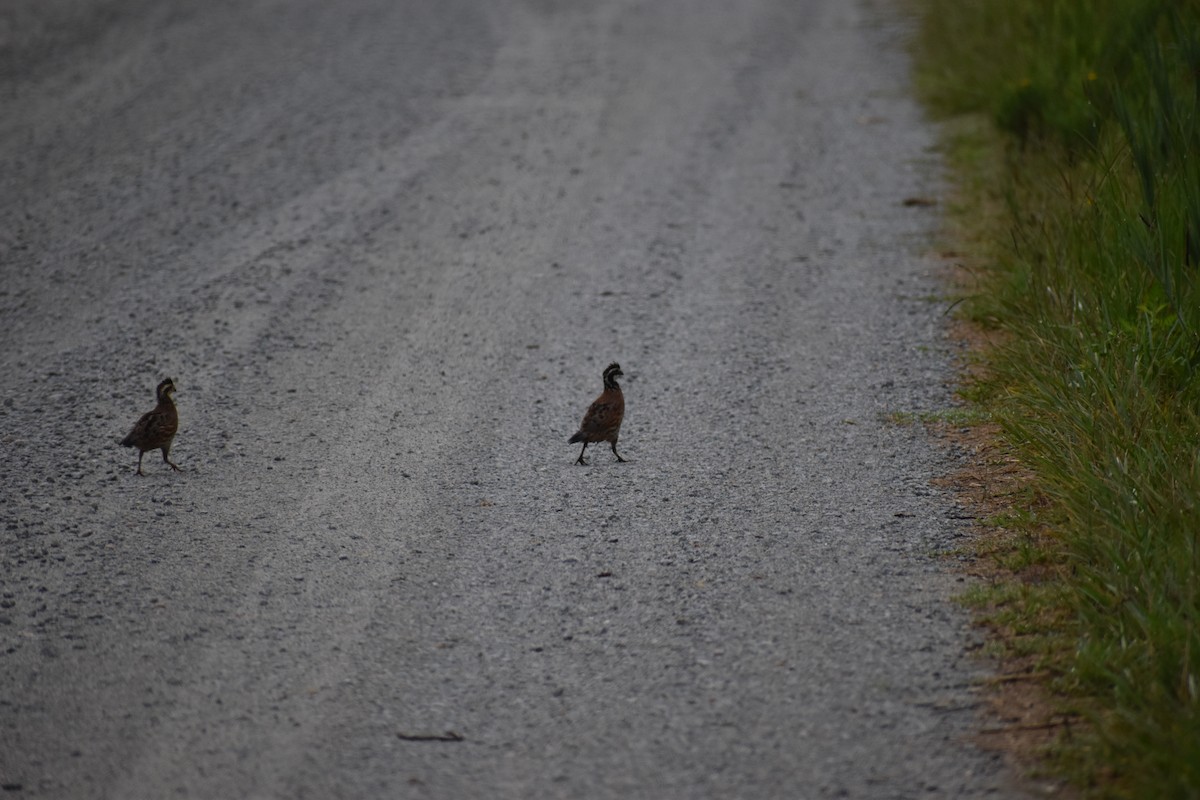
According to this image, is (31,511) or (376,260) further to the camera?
(376,260)

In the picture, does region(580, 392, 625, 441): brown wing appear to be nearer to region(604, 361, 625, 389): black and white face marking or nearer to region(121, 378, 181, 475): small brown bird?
region(604, 361, 625, 389): black and white face marking

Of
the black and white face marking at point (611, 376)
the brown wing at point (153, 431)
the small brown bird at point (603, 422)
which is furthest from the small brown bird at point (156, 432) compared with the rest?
the black and white face marking at point (611, 376)

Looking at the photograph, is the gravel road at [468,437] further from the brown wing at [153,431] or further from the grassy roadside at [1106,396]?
the grassy roadside at [1106,396]

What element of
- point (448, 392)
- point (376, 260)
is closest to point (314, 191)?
point (376, 260)

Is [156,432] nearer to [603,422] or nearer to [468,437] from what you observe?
[468,437]

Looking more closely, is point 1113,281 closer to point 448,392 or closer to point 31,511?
point 448,392

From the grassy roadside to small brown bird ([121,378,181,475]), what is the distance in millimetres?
4402

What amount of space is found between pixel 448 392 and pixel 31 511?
2.63m

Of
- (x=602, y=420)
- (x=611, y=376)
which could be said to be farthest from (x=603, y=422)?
(x=611, y=376)

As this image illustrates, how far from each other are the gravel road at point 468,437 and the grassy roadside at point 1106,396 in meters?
0.39

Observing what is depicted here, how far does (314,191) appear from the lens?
11.3 meters

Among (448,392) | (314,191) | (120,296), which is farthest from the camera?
(314,191)

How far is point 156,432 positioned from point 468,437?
1771 millimetres

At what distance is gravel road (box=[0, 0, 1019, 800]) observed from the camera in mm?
4527
